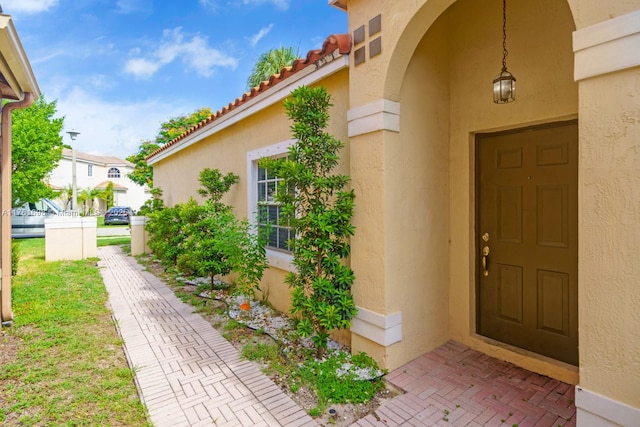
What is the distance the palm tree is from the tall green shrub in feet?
44.0

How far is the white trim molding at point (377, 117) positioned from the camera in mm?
3520

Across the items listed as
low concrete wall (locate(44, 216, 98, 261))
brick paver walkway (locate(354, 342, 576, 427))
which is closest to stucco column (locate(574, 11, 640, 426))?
brick paver walkway (locate(354, 342, 576, 427))

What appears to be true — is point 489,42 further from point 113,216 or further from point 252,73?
point 113,216

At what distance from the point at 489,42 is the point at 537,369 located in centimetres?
381

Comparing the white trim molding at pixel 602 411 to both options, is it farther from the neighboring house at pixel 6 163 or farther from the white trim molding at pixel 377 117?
the neighboring house at pixel 6 163

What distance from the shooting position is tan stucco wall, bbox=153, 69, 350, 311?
14.3ft

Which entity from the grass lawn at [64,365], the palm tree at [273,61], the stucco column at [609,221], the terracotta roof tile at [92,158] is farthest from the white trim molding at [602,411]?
the terracotta roof tile at [92,158]

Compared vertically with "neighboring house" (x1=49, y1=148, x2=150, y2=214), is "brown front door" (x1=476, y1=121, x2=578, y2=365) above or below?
below

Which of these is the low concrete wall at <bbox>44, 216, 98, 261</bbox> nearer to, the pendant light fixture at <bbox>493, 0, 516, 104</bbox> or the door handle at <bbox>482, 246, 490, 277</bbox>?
the door handle at <bbox>482, 246, 490, 277</bbox>

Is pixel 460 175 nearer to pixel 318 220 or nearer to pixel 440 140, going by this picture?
pixel 440 140

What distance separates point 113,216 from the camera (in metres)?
27.4

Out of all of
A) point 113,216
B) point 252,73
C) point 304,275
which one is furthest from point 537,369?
point 113,216

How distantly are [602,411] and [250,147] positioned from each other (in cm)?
615

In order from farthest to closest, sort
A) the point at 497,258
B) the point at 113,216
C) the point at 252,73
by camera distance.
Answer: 1. the point at 113,216
2. the point at 252,73
3. the point at 497,258
